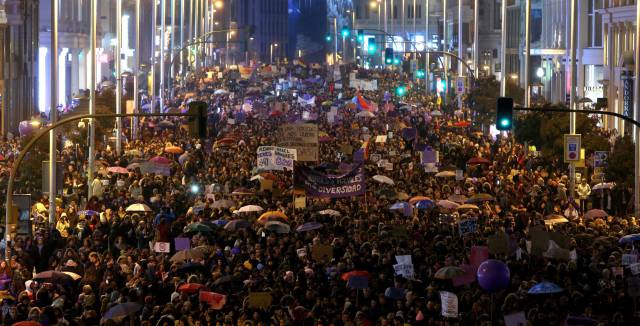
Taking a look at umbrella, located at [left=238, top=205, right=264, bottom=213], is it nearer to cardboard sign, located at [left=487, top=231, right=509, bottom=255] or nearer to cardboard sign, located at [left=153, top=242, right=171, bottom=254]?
cardboard sign, located at [left=153, top=242, right=171, bottom=254]

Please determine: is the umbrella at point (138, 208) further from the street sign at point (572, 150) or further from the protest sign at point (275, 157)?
the street sign at point (572, 150)

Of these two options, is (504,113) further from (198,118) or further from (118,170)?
(118,170)

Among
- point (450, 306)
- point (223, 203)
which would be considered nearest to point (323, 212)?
point (223, 203)

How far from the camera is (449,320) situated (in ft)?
71.4

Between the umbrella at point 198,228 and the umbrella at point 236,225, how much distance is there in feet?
1.46

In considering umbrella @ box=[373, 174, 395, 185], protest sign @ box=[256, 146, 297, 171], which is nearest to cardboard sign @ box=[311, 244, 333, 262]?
protest sign @ box=[256, 146, 297, 171]

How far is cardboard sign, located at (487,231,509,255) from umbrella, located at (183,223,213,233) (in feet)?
18.4

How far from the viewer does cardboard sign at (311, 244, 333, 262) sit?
2712 cm

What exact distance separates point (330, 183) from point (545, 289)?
12.9m

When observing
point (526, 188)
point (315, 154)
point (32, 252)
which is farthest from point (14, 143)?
point (32, 252)

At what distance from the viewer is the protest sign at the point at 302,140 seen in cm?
4250

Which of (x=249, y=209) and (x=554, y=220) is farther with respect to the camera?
(x=249, y=209)

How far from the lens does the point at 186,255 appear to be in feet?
89.7

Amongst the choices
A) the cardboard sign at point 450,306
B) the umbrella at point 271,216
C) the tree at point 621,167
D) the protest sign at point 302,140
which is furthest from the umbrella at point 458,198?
the cardboard sign at point 450,306
